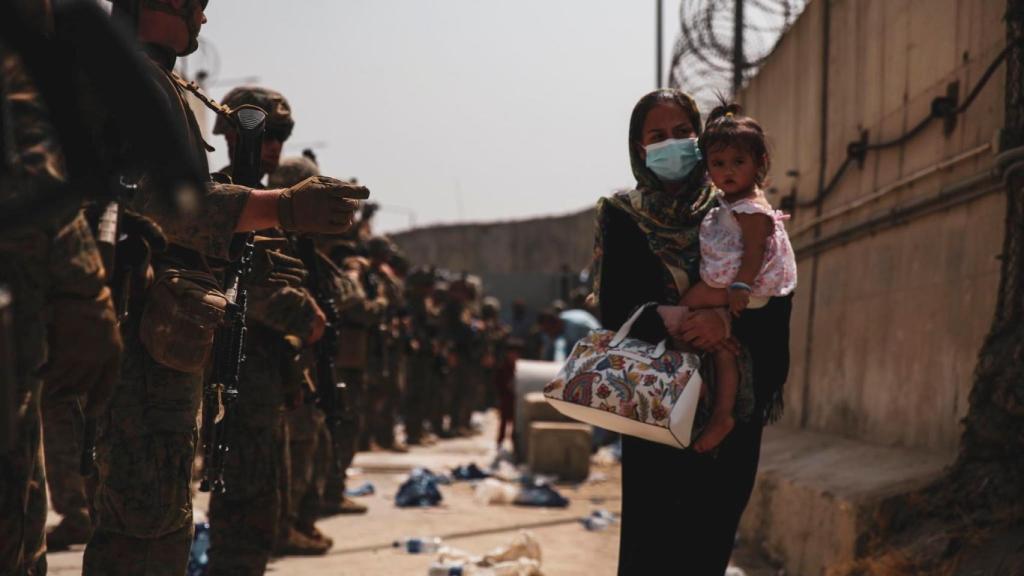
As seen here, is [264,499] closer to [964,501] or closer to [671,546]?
[671,546]

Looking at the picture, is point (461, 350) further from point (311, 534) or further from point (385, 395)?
point (311, 534)

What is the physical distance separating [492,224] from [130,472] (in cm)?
4492

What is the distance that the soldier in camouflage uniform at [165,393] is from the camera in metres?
2.93

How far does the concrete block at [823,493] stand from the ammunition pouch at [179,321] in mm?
2732

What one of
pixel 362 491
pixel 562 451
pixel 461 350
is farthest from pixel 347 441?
pixel 461 350

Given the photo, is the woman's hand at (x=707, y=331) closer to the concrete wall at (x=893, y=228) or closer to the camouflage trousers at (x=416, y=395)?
the concrete wall at (x=893, y=228)

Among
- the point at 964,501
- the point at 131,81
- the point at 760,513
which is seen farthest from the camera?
the point at 760,513

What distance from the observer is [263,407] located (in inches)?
169

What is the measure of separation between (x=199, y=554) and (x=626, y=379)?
2.66 meters

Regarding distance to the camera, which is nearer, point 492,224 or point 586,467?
point 586,467

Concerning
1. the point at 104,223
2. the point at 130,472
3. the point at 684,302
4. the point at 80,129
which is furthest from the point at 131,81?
the point at 684,302

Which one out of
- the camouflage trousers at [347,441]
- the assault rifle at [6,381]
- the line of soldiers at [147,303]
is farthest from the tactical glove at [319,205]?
the camouflage trousers at [347,441]

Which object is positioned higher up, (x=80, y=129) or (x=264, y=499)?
(x=80, y=129)

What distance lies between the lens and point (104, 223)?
7.55 feet
